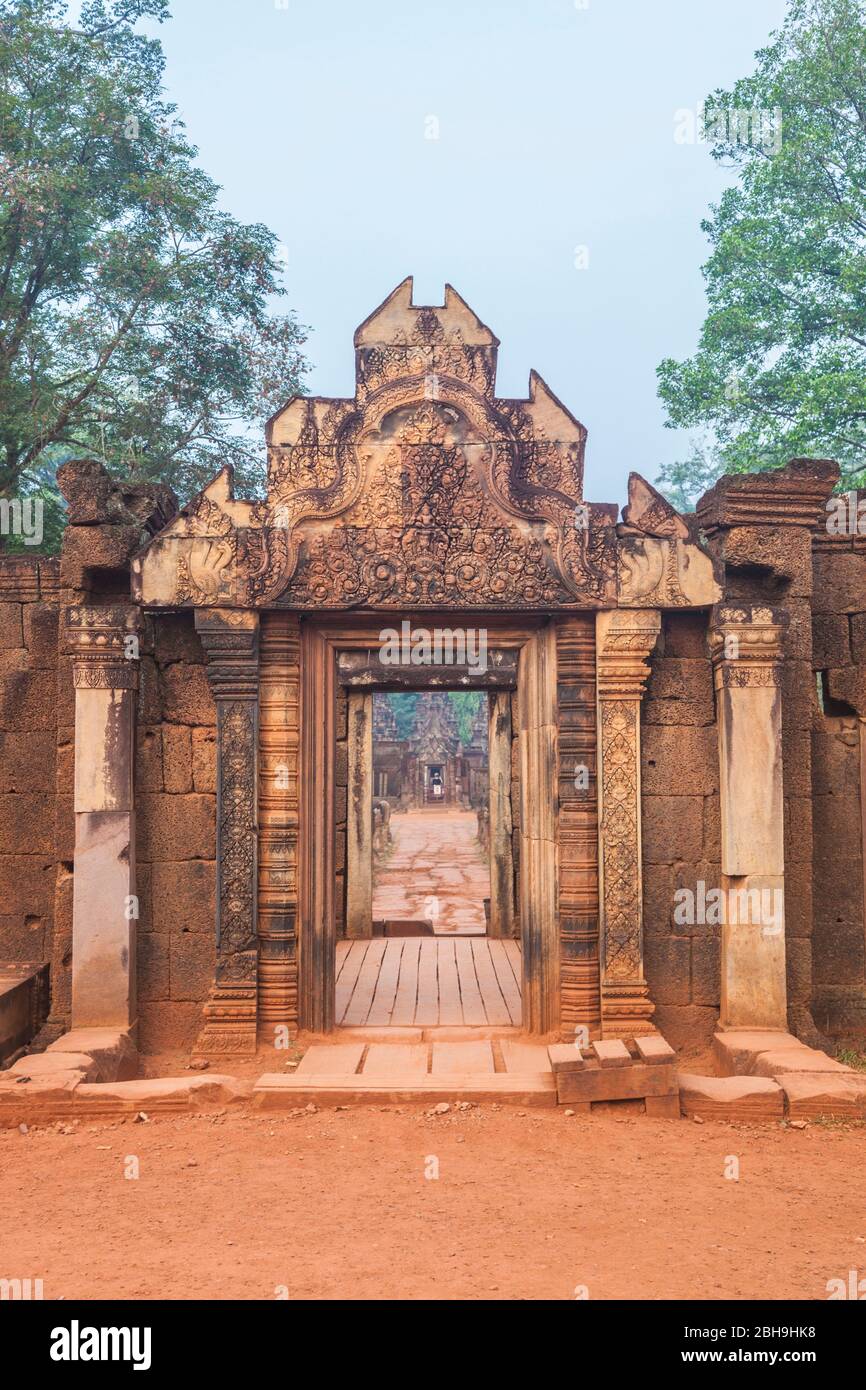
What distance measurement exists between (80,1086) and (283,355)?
11.9 metres

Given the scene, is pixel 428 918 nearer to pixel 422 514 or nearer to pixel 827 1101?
pixel 422 514

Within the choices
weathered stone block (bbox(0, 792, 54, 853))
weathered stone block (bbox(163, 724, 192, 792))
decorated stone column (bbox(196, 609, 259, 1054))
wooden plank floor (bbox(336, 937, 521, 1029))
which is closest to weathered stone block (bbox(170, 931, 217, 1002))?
decorated stone column (bbox(196, 609, 259, 1054))

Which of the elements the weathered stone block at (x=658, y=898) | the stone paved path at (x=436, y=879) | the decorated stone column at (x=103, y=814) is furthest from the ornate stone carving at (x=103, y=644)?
the stone paved path at (x=436, y=879)

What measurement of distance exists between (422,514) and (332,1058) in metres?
3.09

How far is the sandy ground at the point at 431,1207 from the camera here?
11.6 ft

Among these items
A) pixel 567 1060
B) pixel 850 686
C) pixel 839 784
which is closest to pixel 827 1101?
pixel 567 1060

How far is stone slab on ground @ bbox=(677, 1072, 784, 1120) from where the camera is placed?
5.27m

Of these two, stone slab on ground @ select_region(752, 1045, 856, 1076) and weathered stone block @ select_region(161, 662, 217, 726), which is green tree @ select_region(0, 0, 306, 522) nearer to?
weathered stone block @ select_region(161, 662, 217, 726)

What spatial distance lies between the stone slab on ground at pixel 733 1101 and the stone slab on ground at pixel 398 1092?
666mm

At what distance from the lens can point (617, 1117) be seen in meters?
5.25

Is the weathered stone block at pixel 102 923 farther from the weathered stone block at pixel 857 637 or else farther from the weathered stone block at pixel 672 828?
the weathered stone block at pixel 857 637

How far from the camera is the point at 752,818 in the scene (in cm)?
625

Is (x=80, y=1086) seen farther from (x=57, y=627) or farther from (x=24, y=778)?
(x=57, y=627)

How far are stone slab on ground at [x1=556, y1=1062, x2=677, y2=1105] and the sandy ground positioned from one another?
11cm
